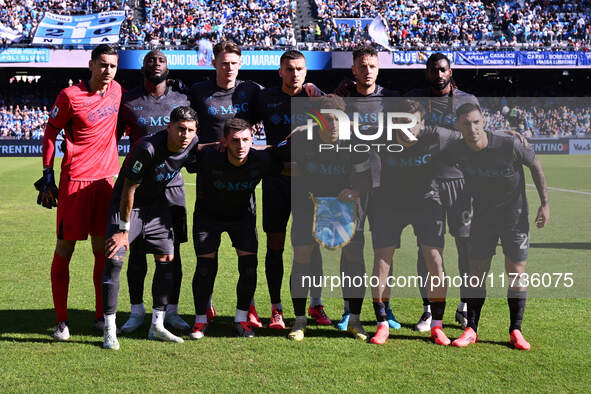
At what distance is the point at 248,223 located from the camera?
18.6 ft

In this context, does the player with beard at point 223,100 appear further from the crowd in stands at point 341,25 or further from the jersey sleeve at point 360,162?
the crowd in stands at point 341,25

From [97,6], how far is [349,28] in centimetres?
1523

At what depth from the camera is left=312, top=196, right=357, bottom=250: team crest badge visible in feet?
18.1

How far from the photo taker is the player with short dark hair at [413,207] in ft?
17.7

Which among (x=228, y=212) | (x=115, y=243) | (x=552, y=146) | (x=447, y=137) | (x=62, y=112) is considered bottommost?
(x=552, y=146)

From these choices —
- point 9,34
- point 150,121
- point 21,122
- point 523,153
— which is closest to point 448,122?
point 523,153

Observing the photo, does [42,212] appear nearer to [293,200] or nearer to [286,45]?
[293,200]

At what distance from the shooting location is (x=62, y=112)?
5586mm

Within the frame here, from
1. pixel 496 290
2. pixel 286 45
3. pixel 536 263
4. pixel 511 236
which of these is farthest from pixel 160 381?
pixel 286 45

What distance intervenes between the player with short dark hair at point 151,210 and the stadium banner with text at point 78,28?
111 ft

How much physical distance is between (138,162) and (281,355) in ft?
6.07

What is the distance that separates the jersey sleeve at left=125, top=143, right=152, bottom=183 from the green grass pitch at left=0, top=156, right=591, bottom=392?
1.37 metres

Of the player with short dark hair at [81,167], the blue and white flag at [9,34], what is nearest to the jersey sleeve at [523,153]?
the player with short dark hair at [81,167]

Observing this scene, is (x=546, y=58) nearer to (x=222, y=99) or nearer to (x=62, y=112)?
(x=222, y=99)
